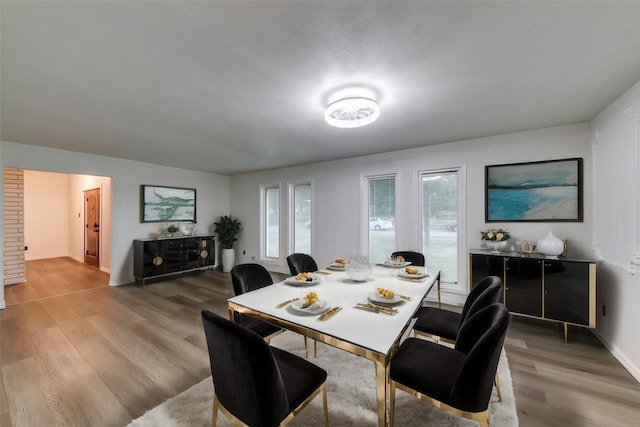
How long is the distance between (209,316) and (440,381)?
4.13 ft

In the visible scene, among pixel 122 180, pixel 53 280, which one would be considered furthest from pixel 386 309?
pixel 53 280

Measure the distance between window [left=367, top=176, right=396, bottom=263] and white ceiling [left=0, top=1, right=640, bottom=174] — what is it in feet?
4.51

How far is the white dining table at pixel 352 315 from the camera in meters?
1.21

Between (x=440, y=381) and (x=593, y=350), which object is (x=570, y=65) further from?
(x=593, y=350)

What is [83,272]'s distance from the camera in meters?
5.55

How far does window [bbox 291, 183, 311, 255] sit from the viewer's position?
537cm

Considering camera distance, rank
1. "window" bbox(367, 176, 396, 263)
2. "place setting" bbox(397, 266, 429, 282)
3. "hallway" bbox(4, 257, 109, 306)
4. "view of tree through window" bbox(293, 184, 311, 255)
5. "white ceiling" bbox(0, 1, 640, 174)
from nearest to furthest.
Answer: "white ceiling" bbox(0, 1, 640, 174) < "place setting" bbox(397, 266, 429, 282) < "hallway" bbox(4, 257, 109, 306) < "window" bbox(367, 176, 396, 263) < "view of tree through window" bbox(293, 184, 311, 255)

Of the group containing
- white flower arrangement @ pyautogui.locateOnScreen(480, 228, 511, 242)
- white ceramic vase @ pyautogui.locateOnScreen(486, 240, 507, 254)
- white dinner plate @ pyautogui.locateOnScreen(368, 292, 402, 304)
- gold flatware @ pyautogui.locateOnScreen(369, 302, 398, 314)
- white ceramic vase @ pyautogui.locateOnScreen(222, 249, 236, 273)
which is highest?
white flower arrangement @ pyautogui.locateOnScreen(480, 228, 511, 242)

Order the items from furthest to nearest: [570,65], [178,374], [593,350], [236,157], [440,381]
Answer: [236,157], [593,350], [178,374], [570,65], [440,381]

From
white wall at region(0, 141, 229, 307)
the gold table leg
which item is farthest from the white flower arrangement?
white wall at region(0, 141, 229, 307)

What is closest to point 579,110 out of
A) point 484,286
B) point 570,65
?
point 570,65

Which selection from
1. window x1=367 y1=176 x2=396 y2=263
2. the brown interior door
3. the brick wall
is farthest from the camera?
the brown interior door

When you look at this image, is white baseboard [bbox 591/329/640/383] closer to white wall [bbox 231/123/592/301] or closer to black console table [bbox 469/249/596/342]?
black console table [bbox 469/249/596/342]

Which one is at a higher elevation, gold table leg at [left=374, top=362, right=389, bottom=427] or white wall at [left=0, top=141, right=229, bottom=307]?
white wall at [left=0, top=141, right=229, bottom=307]
